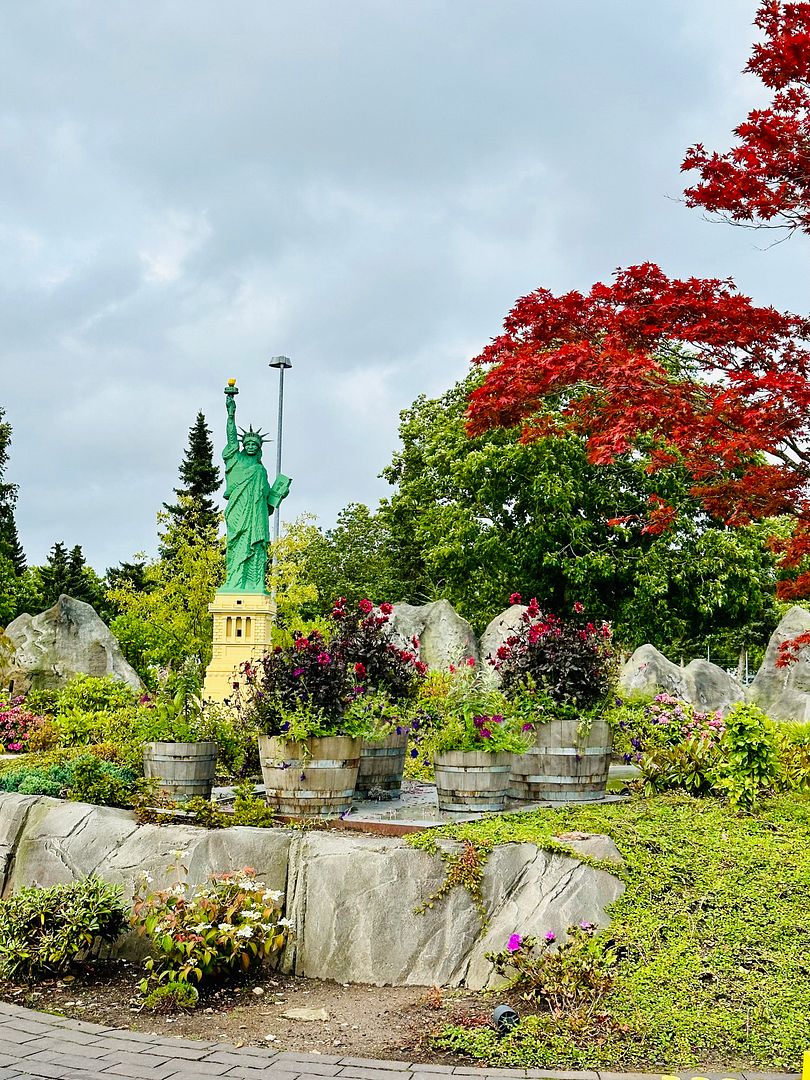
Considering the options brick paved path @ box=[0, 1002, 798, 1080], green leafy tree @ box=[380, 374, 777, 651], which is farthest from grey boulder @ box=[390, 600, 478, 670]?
brick paved path @ box=[0, 1002, 798, 1080]

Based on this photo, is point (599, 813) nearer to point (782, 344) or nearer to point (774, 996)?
point (774, 996)

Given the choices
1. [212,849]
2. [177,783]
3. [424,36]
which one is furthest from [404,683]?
[424,36]

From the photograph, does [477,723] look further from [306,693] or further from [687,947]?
[687,947]

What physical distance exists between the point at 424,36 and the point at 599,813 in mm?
5492

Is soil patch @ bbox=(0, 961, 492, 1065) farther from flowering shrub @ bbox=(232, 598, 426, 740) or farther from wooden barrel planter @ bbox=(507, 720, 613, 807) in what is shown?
wooden barrel planter @ bbox=(507, 720, 613, 807)

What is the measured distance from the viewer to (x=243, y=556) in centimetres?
1628

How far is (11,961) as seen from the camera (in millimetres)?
4973

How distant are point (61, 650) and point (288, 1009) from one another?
12.4 metres

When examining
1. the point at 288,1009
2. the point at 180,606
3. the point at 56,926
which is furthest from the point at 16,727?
the point at 180,606

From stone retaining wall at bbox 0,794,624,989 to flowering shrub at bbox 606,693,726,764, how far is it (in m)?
2.42

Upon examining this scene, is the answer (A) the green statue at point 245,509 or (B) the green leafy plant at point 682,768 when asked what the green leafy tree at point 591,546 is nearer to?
(A) the green statue at point 245,509

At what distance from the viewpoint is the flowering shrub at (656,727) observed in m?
7.39

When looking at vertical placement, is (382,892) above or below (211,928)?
above

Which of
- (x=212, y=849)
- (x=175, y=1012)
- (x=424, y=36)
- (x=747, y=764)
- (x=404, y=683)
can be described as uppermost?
(x=424, y=36)
